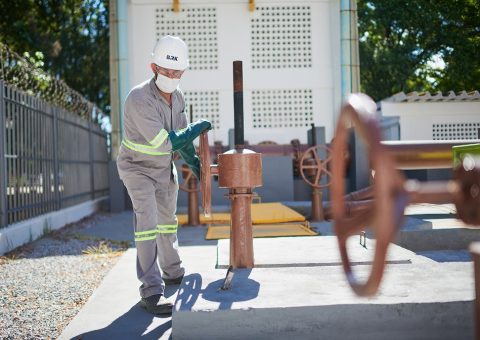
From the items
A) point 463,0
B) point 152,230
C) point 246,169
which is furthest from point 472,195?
point 463,0

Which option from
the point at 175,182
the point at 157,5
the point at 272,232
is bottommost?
the point at 272,232

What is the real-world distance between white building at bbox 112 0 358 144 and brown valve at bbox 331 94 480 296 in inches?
413

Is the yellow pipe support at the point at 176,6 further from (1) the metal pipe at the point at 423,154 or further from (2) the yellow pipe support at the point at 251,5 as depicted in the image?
(1) the metal pipe at the point at 423,154

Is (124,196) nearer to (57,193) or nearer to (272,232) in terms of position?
(57,193)

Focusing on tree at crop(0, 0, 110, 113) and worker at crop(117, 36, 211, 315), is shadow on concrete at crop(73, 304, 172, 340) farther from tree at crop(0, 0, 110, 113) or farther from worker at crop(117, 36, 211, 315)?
tree at crop(0, 0, 110, 113)

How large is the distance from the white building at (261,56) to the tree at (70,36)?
9.61 metres

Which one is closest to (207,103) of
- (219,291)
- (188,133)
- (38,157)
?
(38,157)

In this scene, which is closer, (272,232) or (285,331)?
(285,331)

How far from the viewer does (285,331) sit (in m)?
2.56

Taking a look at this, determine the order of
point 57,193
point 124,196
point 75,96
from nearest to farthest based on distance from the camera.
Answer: point 57,193
point 75,96
point 124,196

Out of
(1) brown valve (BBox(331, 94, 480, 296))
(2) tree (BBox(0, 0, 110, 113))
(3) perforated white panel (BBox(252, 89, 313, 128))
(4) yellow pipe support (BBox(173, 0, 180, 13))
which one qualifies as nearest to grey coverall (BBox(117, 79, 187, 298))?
(1) brown valve (BBox(331, 94, 480, 296))

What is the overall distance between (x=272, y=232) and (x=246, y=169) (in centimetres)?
336

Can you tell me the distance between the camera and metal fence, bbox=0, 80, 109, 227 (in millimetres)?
6207

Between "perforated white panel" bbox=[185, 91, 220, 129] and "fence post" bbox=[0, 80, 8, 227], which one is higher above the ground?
"perforated white panel" bbox=[185, 91, 220, 129]
